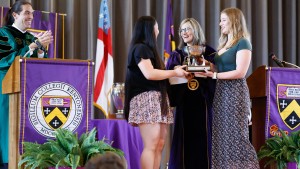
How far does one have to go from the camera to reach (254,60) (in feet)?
24.7

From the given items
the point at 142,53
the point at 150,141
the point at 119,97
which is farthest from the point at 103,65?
the point at 150,141

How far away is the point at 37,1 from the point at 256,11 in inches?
130

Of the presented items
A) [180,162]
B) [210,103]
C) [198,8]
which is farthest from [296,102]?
[198,8]

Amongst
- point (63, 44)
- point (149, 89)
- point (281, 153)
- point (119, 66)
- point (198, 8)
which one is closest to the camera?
point (149, 89)

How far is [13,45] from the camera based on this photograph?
411 cm

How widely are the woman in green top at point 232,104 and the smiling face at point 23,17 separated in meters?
1.53

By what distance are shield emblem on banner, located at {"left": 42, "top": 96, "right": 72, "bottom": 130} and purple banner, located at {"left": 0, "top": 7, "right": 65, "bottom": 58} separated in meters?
2.08

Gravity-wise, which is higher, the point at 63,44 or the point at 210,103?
the point at 63,44

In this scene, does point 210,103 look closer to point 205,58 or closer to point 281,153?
point 205,58

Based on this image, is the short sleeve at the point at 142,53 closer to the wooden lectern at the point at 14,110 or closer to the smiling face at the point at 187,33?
the smiling face at the point at 187,33

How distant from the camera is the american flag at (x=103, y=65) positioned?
5.70 meters

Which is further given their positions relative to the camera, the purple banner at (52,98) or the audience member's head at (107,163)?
the purple banner at (52,98)

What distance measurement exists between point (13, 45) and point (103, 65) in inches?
72.6

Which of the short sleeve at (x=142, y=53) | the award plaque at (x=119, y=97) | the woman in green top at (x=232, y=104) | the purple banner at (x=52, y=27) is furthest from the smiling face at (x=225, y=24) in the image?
the purple banner at (x=52, y=27)
